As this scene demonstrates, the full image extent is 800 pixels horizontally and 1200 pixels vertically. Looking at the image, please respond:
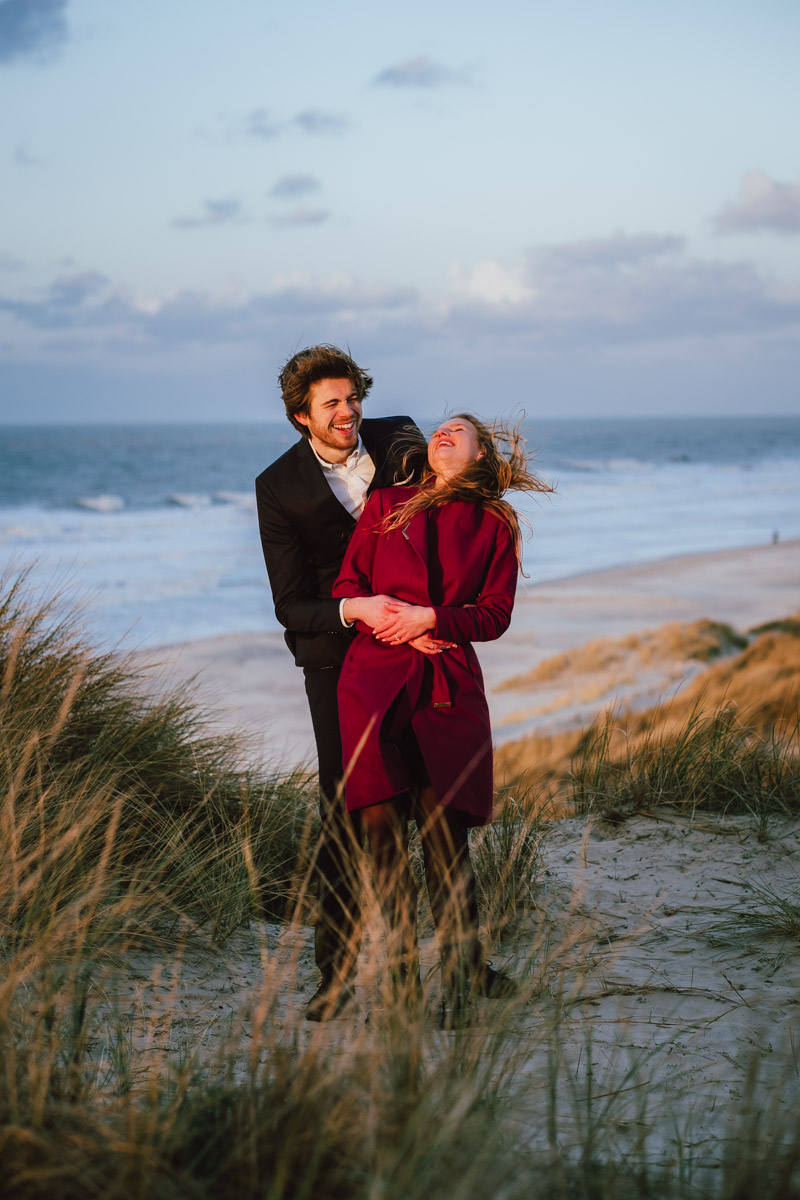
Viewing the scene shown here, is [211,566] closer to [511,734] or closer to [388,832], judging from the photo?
[511,734]

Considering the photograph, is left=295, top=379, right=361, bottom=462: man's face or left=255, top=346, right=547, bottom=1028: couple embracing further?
left=295, top=379, right=361, bottom=462: man's face

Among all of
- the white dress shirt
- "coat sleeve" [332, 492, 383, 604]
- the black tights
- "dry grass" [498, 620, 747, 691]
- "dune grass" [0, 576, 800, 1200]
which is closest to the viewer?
"dune grass" [0, 576, 800, 1200]

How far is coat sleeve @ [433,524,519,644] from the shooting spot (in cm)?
323

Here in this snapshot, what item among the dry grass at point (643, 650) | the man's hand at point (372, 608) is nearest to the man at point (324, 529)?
the man's hand at point (372, 608)

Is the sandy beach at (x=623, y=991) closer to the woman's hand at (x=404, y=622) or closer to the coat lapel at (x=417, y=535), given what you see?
the woman's hand at (x=404, y=622)

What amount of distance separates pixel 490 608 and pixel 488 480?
42cm

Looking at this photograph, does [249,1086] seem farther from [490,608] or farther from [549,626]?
[549,626]

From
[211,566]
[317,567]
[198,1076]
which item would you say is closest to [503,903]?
[317,567]

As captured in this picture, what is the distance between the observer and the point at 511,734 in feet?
31.7

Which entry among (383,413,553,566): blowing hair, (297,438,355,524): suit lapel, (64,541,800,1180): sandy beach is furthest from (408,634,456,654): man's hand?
(64,541,800,1180): sandy beach

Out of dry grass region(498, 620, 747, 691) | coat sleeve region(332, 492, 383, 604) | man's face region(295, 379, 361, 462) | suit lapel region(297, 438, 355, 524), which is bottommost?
dry grass region(498, 620, 747, 691)

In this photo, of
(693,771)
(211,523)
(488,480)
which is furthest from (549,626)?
(211,523)

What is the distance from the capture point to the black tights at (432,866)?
126 inches

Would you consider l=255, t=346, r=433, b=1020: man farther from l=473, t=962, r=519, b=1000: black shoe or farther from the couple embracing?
l=473, t=962, r=519, b=1000: black shoe
